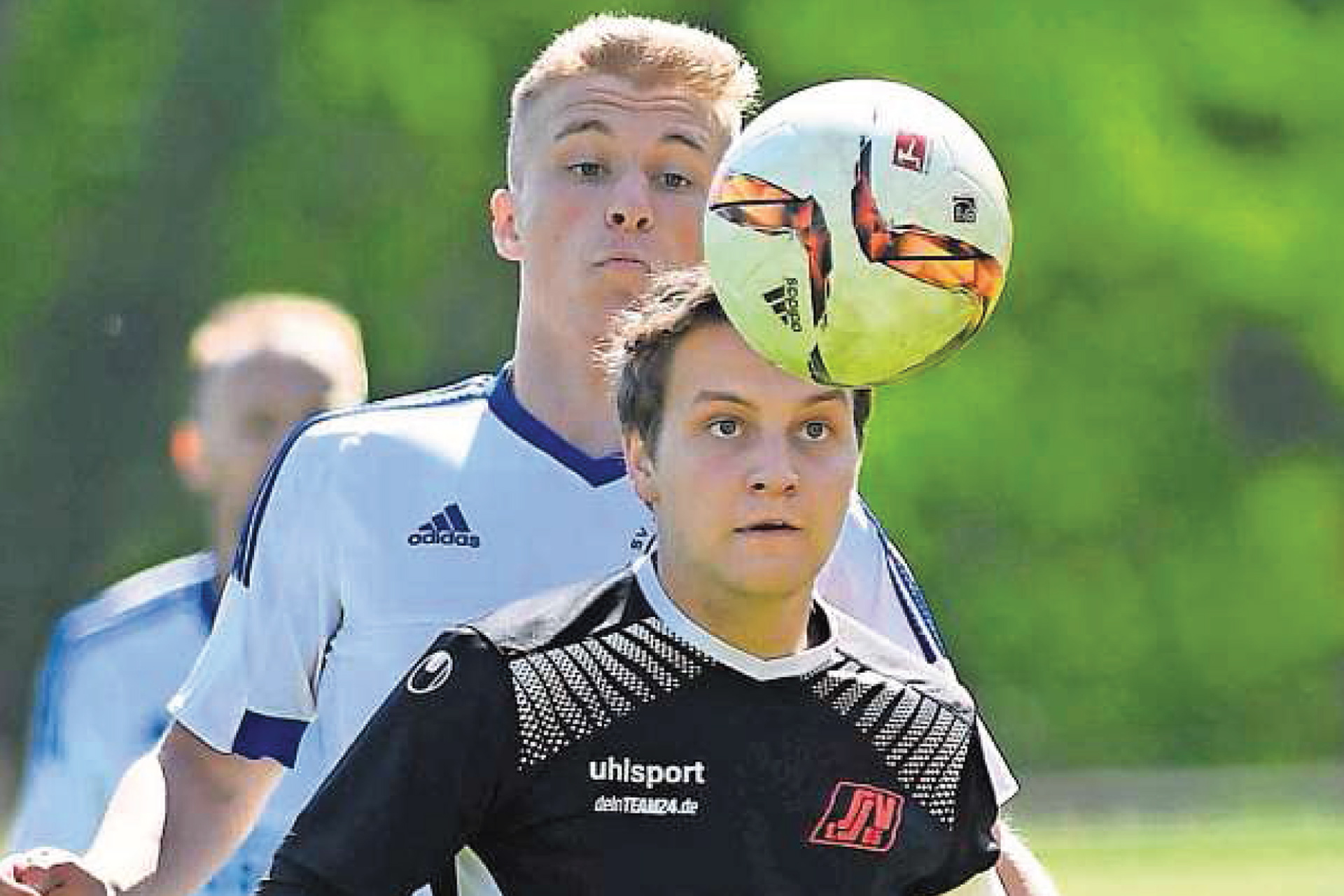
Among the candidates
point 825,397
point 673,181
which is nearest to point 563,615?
point 825,397

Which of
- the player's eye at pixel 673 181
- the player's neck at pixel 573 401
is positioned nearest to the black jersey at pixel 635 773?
the player's neck at pixel 573 401

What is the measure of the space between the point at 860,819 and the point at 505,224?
1.32 metres

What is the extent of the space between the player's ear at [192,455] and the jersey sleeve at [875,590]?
303cm

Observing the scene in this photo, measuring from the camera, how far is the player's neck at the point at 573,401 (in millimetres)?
5121

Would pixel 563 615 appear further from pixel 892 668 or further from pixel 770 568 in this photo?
pixel 892 668

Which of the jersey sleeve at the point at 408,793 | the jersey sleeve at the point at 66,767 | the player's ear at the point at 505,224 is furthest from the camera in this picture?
the jersey sleeve at the point at 66,767

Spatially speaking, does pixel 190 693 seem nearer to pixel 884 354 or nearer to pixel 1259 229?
pixel 884 354

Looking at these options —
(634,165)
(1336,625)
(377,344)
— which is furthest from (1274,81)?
(634,165)

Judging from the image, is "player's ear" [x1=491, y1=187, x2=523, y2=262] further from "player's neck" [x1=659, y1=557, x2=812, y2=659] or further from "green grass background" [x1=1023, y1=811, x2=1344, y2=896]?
"green grass background" [x1=1023, y1=811, x2=1344, y2=896]

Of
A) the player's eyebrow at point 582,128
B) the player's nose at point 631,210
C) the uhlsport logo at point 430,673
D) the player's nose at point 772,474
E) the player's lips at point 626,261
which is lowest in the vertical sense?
the uhlsport logo at point 430,673

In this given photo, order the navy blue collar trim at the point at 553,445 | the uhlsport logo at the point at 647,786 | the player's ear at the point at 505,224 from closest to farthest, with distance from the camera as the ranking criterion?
the uhlsport logo at the point at 647,786, the navy blue collar trim at the point at 553,445, the player's ear at the point at 505,224

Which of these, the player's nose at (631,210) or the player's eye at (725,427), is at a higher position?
the player's nose at (631,210)

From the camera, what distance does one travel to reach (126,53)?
2825 cm

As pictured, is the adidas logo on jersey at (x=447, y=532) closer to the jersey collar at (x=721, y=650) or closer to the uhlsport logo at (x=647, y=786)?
the jersey collar at (x=721, y=650)
